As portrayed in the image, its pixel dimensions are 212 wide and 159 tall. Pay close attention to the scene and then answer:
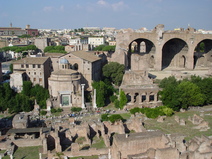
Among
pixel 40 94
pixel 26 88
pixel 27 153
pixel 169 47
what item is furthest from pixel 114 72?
pixel 27 153

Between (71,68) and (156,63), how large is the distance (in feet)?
70.2

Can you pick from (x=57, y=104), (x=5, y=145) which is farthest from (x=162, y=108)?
(x=5, y=145)

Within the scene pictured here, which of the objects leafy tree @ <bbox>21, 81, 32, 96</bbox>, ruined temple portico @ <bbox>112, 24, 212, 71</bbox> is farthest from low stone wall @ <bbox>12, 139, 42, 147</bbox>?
ruined temple portico @ <bbox>112, 24, 212, 71</bbox>

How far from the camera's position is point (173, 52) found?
176 ft

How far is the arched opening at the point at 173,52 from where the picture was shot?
5238 cm

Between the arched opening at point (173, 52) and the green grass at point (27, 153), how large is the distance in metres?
38.6

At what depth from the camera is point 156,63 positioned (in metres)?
50.3

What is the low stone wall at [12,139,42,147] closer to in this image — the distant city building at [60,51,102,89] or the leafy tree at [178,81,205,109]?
the distant city building at [60,51,102,89]

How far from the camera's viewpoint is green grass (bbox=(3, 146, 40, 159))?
63.8ft

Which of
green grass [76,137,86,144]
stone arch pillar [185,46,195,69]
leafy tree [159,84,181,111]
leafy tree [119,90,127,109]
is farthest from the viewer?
stone arch pillar [185,46,195,69]

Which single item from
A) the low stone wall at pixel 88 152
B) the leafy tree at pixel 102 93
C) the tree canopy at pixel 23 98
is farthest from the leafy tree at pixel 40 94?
the low stone wall at pixel 88 152

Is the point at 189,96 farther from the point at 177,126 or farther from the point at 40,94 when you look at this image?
the point at 40,94

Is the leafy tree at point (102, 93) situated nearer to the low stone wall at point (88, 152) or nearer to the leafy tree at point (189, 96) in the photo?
the leafy tree at point (189, 96)

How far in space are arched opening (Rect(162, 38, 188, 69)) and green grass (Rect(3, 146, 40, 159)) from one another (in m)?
38.6
